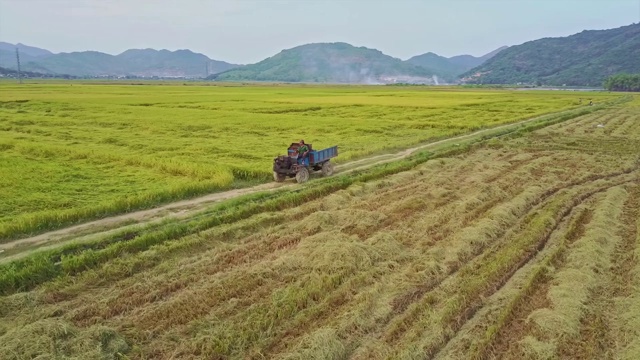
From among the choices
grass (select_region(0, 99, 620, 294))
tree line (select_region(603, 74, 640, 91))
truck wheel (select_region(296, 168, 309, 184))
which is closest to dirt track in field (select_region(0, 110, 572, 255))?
truck wheel (select_region(296, 168, 309, 184))

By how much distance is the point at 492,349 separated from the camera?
6406 mm

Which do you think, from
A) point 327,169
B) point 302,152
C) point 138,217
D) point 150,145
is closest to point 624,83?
point 327,169

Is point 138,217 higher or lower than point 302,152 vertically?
lower

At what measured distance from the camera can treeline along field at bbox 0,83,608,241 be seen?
531 inches

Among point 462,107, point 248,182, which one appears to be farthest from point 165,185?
point 462,107

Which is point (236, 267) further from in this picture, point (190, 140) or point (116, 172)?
point (190, 140)

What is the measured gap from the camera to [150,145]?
22969 millimetres

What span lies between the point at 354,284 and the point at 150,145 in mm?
17498

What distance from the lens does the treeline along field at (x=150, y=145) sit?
13.5 m

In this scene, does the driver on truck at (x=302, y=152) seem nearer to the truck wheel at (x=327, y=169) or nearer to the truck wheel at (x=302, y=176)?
the truck wheel at (x=302, y=176)

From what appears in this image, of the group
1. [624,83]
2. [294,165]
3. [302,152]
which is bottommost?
[294,165]

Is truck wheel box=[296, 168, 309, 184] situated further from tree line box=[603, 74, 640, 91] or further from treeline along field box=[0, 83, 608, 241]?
tree line box=[603, 74, 640, 91]

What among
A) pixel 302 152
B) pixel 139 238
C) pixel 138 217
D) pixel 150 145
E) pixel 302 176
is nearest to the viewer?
pixel 139 238

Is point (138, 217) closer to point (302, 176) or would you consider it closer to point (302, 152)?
point (302, 176)
